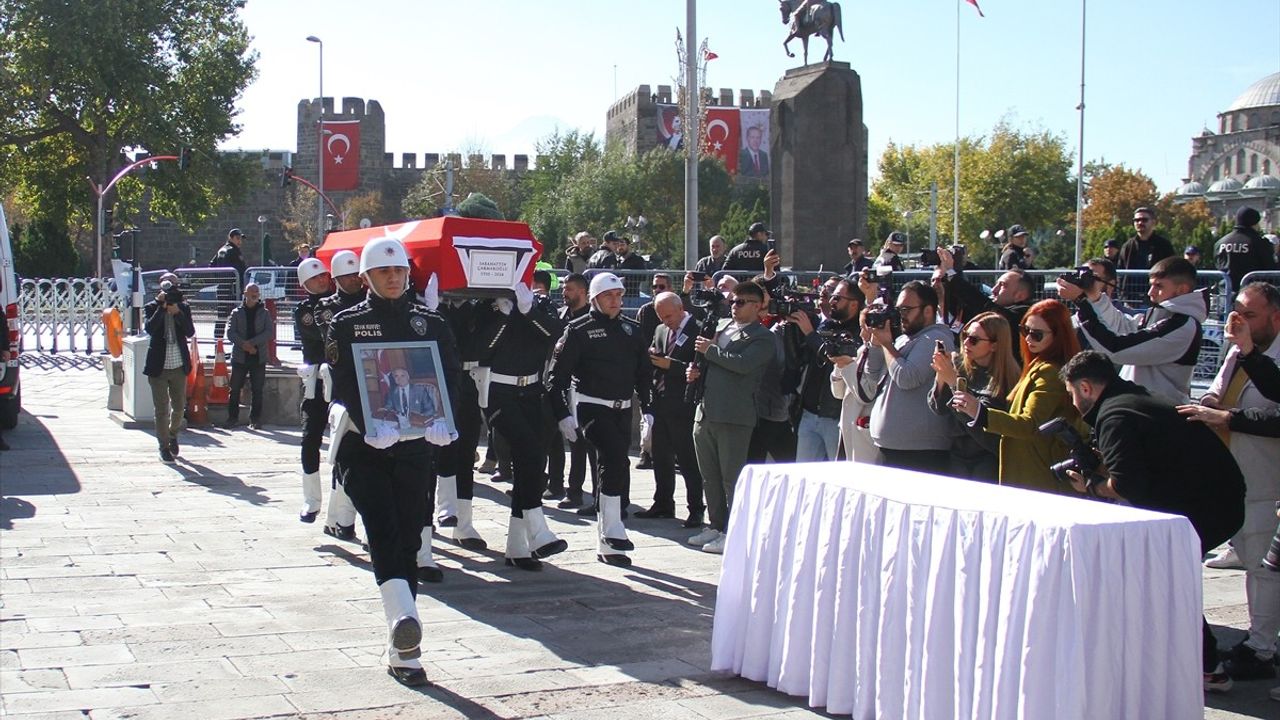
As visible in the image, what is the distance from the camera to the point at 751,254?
1525cm

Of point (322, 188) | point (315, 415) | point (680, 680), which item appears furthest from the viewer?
point (322, 188)

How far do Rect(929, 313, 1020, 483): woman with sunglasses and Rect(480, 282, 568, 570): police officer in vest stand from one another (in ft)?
9.11

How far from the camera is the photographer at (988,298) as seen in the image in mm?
8477

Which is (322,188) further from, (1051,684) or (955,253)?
(1051,684)

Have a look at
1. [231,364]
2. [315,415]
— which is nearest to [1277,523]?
[315,415]

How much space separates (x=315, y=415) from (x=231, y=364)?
803 cm

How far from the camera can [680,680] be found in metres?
6.32

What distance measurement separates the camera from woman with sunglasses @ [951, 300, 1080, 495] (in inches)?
256

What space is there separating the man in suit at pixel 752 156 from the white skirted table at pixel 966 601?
233ft

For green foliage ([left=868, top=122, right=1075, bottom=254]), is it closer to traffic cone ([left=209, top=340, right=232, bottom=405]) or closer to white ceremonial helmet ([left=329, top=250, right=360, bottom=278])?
traffic cone ([left=209, top=340, right=232, bottom=405])

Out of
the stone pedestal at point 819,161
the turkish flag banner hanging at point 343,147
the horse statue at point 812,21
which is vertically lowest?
the stone pedestal at point 819,161

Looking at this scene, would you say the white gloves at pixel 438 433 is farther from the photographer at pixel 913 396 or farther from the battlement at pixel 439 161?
the battlement at pixel 439 161

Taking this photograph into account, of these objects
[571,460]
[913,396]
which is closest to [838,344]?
[913,396]

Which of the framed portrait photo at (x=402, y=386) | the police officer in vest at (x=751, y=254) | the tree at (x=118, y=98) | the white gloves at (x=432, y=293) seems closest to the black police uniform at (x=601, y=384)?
the white gloves at (x=432, y=293)
